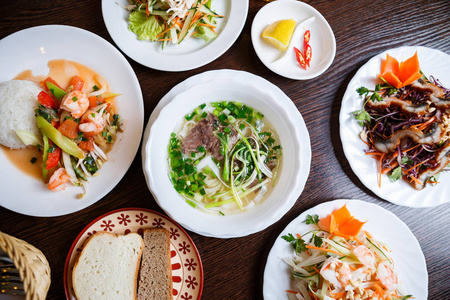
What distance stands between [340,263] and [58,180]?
67.8 inches

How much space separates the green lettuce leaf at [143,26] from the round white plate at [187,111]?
14.9 inches

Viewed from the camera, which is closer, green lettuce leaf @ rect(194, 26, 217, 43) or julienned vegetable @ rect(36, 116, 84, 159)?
julienned vegetable @ rect(36, 116, 84, 159)

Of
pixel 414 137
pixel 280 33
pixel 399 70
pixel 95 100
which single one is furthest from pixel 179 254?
pixel 399 70

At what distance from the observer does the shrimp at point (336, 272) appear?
182 centimetres

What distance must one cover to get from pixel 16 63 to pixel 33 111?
0.33 meters

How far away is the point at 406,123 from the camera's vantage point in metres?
2.07

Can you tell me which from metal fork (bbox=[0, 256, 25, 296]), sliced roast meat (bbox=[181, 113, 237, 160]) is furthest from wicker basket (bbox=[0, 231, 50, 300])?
sliced roast meat (bbox=[181, 113, 237, 160])

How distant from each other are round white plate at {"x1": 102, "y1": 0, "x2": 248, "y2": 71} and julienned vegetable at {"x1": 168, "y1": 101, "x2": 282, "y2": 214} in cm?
32

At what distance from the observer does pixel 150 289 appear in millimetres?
1979

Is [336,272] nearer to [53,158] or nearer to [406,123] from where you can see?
[406,123]

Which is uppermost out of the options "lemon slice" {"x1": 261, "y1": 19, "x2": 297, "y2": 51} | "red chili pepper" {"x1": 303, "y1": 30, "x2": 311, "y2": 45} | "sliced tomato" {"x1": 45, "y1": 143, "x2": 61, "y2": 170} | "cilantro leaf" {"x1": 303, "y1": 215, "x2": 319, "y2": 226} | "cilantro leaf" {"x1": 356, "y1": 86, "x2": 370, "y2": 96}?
"lemon slice" {"x1": 261, "y1": 19, "x2": 297, "y2": 51}

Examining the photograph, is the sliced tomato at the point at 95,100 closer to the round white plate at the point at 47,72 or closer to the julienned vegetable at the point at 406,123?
the round white plate at the point at 47,72

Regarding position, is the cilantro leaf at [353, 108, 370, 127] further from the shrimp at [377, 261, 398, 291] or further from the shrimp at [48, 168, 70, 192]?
the shrimp at [48, 168, 70, 192]

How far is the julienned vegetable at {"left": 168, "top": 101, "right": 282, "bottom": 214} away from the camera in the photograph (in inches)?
75.5
